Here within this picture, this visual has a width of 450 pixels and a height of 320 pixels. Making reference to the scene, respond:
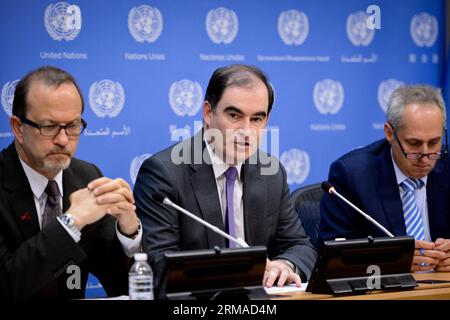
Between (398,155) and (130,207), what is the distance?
5.37 feet

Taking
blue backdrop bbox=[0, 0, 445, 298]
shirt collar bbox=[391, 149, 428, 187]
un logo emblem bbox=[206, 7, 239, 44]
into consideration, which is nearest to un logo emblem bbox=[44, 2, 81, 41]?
blue backdrop bbox=[0, 0, 445, 298]

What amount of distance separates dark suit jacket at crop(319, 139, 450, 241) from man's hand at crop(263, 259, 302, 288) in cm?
65

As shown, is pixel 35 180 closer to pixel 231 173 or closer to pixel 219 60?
pixel 231 173

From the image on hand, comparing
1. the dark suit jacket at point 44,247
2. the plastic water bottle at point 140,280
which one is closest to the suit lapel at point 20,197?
the dark suit jacket at point 44,247

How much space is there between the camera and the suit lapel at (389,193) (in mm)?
3883

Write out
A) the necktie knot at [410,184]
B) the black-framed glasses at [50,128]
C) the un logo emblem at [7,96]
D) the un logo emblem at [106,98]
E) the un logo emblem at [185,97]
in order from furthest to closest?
1. the un logo emblem at [185,97]
2. the un logo emblem at [106,98]
3. the un logo emblem at [7,96]
4. the necktie knot at [410,184]
5. the black-framed glasses at [50,128]

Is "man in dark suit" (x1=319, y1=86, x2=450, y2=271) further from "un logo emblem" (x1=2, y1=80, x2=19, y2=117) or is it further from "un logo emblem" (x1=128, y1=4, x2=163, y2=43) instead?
"un logo emblem" (x1=2, y1=80, x2=19, y2=117)

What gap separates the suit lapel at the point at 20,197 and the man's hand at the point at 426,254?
176 cm

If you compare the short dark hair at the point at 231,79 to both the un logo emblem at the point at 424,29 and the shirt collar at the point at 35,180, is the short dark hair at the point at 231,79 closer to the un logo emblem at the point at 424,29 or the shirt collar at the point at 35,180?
the shirt collar at the point at 35,180

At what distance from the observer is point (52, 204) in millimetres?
3160

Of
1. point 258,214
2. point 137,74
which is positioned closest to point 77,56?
point 137,74

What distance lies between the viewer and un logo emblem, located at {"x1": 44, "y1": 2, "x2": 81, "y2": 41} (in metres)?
4.80

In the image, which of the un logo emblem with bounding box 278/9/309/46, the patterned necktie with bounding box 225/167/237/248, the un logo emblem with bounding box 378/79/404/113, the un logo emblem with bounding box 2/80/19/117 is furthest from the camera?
the un logo emblem with bounding box 378/79/404/113

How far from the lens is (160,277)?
2801 mm
